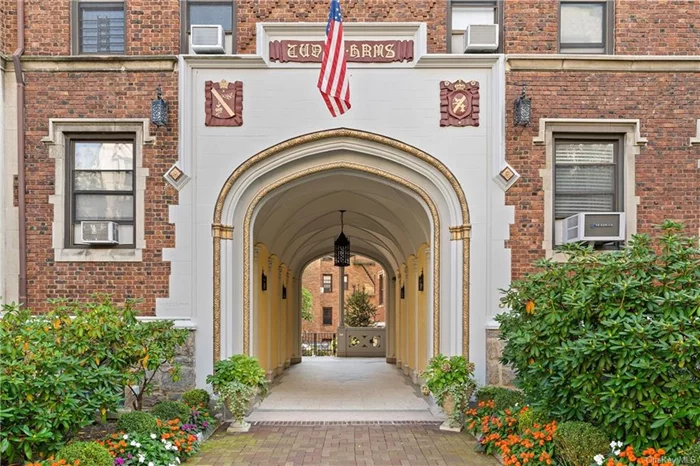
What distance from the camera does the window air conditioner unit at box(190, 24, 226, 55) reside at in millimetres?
8688

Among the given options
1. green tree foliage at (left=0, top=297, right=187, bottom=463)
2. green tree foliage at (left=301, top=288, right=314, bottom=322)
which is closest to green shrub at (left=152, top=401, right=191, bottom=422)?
green tree foliage at (left=0, top=297, right=187, bottom=463)

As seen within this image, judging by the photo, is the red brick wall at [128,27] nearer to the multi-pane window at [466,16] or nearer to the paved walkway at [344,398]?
the multi-pane window at [466,16]

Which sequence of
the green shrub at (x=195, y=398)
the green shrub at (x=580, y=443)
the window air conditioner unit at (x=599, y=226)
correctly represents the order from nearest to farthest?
the green shrub at (x=580, y=443)
the green shrub at (x=195, y=398)
the window air conditioner unit at (x=599, y=226)

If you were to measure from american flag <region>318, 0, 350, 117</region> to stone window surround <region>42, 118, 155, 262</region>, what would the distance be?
2890mm

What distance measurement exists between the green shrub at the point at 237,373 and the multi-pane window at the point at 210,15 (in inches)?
185

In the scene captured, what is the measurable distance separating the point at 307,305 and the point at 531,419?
36187 mm

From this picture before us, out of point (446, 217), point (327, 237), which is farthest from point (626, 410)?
point (327, 237)

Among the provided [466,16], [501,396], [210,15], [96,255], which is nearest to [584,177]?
[466,16]

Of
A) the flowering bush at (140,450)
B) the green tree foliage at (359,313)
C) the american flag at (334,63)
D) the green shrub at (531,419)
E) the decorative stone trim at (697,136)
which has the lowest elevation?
the green tree foliage at (359,313)

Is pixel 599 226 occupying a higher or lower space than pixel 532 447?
higher

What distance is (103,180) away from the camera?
29.9ft

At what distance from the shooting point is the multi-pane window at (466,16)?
29.7 ft

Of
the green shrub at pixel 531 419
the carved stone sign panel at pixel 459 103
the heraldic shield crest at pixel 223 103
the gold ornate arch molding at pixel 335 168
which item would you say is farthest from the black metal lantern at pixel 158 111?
the green shrub at pixel 531 419

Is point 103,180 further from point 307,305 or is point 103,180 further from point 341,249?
point 307,305
